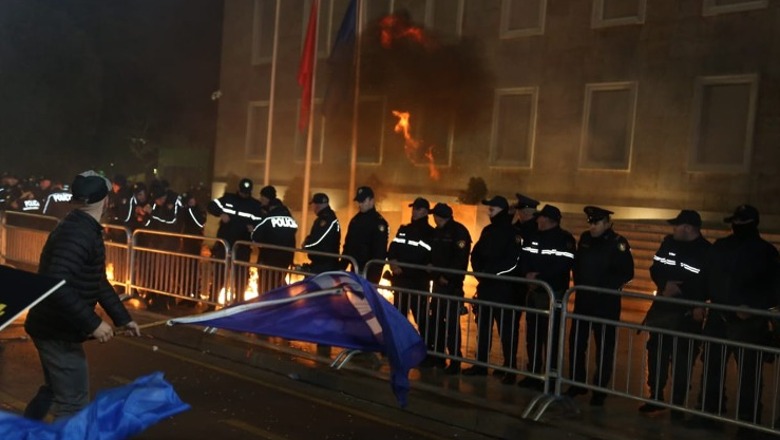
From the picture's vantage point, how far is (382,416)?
724 centimetres

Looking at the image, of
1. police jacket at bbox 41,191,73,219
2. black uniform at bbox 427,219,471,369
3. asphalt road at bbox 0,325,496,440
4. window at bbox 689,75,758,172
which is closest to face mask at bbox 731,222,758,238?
black uniform at bbox 427,219,471,369

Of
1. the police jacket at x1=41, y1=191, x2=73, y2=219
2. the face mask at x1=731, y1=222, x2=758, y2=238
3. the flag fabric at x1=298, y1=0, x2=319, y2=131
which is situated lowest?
the police jacket at x1=41, y1=191, x2=73, y2=219

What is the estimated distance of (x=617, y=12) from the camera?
814 inches

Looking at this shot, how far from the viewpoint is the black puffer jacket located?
15.0 ft

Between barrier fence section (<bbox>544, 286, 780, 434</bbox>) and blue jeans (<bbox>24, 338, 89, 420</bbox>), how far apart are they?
368 centimetres

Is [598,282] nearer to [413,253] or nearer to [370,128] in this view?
[413,253]

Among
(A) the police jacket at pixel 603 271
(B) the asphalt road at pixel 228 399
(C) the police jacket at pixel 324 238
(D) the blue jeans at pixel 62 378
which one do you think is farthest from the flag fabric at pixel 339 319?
(C) the police jacket at pixel 324 238

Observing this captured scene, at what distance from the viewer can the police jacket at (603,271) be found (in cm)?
746

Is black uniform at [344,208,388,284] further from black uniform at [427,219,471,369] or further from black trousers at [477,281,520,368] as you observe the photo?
black trousers at [477,281,520,368]

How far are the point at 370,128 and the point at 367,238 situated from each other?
58.5 feet

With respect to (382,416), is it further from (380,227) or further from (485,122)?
(485,122)

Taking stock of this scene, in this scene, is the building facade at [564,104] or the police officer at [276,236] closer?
the police officer at [276,236]

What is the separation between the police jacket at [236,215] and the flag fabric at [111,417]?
7.46 m

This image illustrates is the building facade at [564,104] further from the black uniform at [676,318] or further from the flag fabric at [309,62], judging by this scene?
the black uniform at [676,318]
